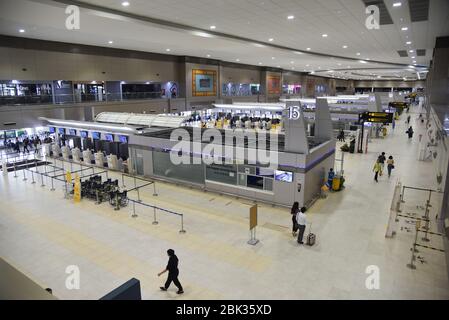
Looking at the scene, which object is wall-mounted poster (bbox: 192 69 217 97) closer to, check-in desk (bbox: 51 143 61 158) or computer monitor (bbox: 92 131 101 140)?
check-in desk (bbox: 51 143 61 158)

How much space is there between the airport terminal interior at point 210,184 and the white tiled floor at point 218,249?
50 millimetres

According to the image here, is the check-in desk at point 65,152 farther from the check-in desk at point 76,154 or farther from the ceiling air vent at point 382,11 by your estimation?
the ceiling air vent at point 382,11

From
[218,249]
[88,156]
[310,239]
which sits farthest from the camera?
[88,156]

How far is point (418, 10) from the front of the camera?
41.7ft

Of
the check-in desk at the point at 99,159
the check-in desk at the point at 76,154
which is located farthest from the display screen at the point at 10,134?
the check-in desk at the point at 99,159

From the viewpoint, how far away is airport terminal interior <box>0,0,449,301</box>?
7.41 m

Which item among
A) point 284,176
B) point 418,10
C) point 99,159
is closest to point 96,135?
point 99,159

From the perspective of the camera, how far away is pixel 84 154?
61.5ft

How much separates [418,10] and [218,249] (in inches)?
484

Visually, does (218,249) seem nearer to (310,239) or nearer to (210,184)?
(310,239)

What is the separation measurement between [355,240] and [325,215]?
1944 mm

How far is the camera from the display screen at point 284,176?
37.8 feet

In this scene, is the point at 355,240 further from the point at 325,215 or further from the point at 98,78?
the point at 98,78

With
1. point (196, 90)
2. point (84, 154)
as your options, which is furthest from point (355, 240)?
point (196, 90)
